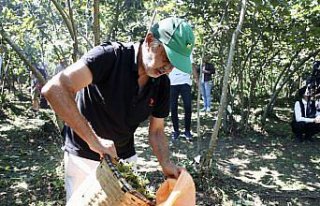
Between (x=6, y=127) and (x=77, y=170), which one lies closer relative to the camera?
(x=77, y=170)

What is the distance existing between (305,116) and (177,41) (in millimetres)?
6005

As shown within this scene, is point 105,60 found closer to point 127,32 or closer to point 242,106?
point 242,106

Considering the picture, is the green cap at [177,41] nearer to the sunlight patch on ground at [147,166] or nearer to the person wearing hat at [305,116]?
the sunlight patch on ground at [147,166]

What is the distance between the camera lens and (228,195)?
455cm

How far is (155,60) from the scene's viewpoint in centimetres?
198

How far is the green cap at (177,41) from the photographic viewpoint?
189 cm

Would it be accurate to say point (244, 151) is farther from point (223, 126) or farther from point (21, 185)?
point (21, 185)

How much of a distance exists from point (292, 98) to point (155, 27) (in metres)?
12.3

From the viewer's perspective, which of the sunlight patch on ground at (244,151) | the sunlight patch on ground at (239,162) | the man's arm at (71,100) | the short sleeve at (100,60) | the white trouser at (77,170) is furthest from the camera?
the sunlight patch on ground at (244,151)

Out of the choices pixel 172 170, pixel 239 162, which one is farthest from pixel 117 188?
pixel 239 162

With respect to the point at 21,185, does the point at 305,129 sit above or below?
below

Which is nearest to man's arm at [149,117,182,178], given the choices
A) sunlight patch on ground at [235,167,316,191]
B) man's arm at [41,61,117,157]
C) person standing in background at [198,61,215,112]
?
man's arm at [41,61,117,157]

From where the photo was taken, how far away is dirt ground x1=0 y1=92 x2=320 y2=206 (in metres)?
4.54

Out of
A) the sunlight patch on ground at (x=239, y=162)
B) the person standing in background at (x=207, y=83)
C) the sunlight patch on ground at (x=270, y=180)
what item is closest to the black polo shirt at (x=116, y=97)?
the sunlight patch on ground at (x=270, y=180)
